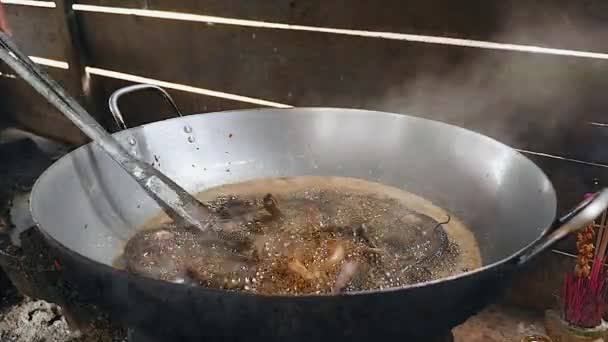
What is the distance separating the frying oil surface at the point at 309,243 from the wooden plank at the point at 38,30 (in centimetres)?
319

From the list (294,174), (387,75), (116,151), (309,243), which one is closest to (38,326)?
(116,151)

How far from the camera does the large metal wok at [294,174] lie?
1117 millimetres

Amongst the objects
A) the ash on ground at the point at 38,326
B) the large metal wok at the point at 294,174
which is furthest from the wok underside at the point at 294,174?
the ash on ground at the point at 38,326

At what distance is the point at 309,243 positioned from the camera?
5.49 feet

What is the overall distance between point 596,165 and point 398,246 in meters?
1.35

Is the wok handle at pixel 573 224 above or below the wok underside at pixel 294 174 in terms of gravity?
above

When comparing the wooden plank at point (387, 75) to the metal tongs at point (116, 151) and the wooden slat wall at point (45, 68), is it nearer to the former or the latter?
the wooden slat wall at point (45, 68)

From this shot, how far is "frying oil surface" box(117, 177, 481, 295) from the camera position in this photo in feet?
4.89

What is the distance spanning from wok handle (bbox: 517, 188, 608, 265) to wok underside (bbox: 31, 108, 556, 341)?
85 mm

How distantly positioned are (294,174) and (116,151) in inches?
31.0

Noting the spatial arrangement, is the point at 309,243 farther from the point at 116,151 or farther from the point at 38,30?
the point at 38,30

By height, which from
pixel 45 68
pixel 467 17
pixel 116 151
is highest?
pixel 467 17

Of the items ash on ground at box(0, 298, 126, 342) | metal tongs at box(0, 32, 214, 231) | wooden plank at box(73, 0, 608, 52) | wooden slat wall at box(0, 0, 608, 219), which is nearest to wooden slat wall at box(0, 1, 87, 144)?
wooden slat wall at box(0, 0, 608, 219)

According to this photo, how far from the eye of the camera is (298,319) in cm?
110
